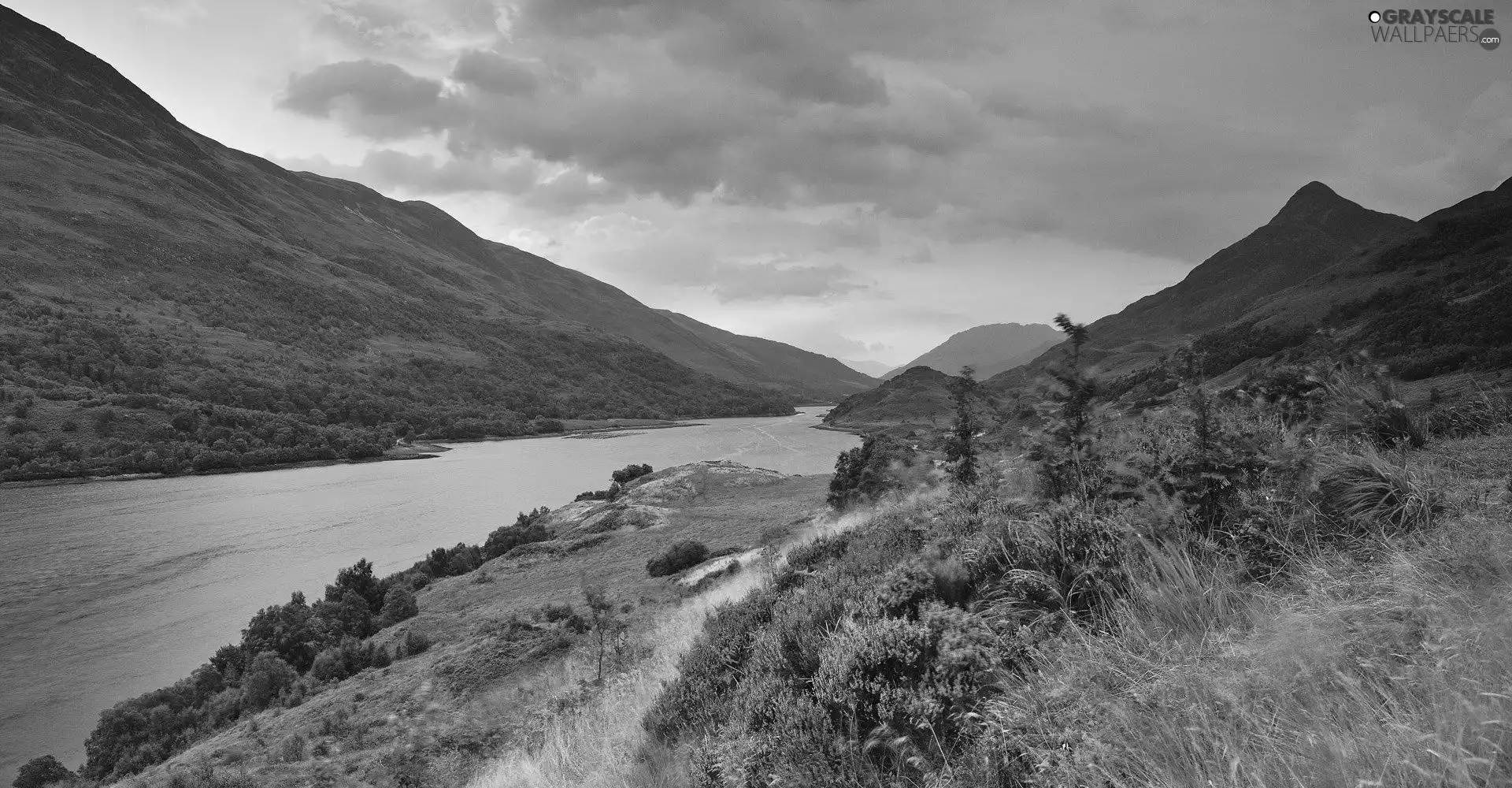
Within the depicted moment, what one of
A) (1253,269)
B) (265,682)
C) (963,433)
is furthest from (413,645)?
(1253,269)

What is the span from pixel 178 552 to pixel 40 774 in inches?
1074

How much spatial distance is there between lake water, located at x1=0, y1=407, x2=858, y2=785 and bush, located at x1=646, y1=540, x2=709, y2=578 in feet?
52.5

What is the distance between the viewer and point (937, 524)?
7590 mm

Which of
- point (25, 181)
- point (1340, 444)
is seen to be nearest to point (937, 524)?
point (1340, 444)

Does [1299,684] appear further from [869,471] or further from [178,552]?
[178,552]

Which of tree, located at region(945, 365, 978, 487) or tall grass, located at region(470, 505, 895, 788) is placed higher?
tree, located at region(945, 365, 978, 487)

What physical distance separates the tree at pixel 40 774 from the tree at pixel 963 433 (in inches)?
866

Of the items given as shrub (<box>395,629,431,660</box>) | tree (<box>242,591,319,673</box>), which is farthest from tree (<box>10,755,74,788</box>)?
shrub (<box>395,629,431,660</box>)

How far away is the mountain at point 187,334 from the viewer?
68750 millimetres

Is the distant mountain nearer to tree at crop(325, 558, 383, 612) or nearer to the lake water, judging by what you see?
the lake water

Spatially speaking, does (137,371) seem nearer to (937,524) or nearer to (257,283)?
(257,283)

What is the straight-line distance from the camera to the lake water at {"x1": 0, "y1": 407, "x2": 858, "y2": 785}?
72.1 ft

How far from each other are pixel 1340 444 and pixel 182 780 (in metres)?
16.9

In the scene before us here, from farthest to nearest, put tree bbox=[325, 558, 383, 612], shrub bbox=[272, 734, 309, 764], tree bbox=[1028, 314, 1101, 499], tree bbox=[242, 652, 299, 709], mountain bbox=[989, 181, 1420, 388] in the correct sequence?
1. mountain bbox=[989, 181, 1420, 388]
2. tree bbox=[325, 558, 383, 612]
3. tree bbox=[242, 652, 299, 709]
4. shrub bbox=[272, 734, 309, 764]
5. tree bbox=[1028, 314, 1101, 499]
